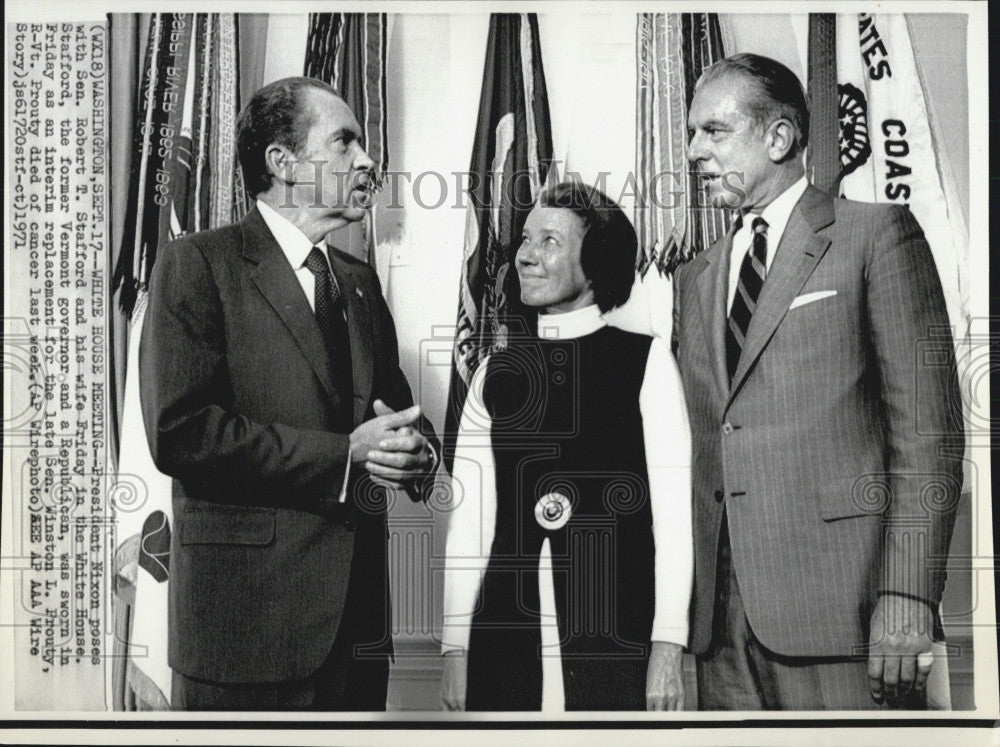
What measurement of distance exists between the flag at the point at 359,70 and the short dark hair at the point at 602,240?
46 cm

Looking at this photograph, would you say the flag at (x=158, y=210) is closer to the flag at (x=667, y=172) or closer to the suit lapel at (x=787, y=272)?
the flag at (x=667, y=172)

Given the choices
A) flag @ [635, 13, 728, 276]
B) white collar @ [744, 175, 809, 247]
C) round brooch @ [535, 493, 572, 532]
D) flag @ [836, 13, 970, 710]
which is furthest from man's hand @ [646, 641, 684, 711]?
white collar @ [744, 175, 809, 247]

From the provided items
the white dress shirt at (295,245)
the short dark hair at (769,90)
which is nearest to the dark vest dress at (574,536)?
the white dress shirt at (295,245)

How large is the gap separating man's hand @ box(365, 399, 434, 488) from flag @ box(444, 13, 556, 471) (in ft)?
0.23

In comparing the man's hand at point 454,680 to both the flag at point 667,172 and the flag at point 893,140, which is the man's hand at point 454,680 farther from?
the flag at point 893,140

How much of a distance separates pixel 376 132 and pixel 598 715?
166 cm

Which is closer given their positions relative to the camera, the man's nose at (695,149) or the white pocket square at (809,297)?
the white pocket square at (809,297)

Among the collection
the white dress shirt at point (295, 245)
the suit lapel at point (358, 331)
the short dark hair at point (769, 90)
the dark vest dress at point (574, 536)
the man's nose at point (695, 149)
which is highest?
the short dark hair at point (769, 90)

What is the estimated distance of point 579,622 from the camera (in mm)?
2902

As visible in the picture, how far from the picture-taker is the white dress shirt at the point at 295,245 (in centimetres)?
288

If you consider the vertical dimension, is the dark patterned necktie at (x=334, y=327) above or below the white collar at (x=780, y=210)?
below

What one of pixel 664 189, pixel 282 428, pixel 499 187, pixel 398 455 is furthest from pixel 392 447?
pixel 664 189

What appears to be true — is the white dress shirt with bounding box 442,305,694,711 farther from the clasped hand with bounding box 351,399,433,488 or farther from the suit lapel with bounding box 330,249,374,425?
the suit lapel with bounding box 330,249,374,425

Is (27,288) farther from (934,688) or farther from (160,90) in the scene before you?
(934,688)
